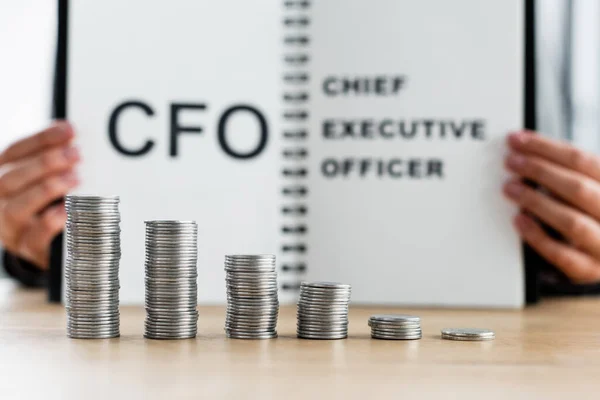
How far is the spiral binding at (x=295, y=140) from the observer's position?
1.49 m

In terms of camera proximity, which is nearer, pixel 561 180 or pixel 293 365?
pixel 293 365

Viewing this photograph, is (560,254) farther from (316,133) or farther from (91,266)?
(91,266)

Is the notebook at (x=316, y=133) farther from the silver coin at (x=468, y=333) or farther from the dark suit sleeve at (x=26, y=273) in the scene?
the dark suit sleeve at (x=26, y=273)

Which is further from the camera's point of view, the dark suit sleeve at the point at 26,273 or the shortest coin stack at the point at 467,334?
the dark suit sleeve at the point at 26,273

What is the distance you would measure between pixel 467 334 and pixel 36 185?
0.93 metres

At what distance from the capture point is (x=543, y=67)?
9.87 feet

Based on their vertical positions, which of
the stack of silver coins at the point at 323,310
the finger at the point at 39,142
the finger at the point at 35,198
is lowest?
the stack of silver coins at the point at 323,310

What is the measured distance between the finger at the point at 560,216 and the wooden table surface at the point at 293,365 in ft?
1.07

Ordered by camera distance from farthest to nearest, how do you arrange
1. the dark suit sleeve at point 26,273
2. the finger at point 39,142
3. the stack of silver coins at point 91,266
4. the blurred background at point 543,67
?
the blurred background at point 543,67
the dark suit sleeve at point 26,273
the finger at point 39,142
the stack of silver coins at point 91,266

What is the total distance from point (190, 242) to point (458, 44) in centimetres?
76

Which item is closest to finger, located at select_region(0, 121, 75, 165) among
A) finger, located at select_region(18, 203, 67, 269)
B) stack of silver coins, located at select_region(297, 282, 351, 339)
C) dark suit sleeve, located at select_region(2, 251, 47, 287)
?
finger, located at select_region(18, 203, 67, 269)

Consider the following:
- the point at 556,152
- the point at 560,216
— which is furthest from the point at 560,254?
the point at 556,152

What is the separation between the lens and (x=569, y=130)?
4578mm

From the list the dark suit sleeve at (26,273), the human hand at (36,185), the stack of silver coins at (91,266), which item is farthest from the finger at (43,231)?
the stack of silver coins at (91,266)
